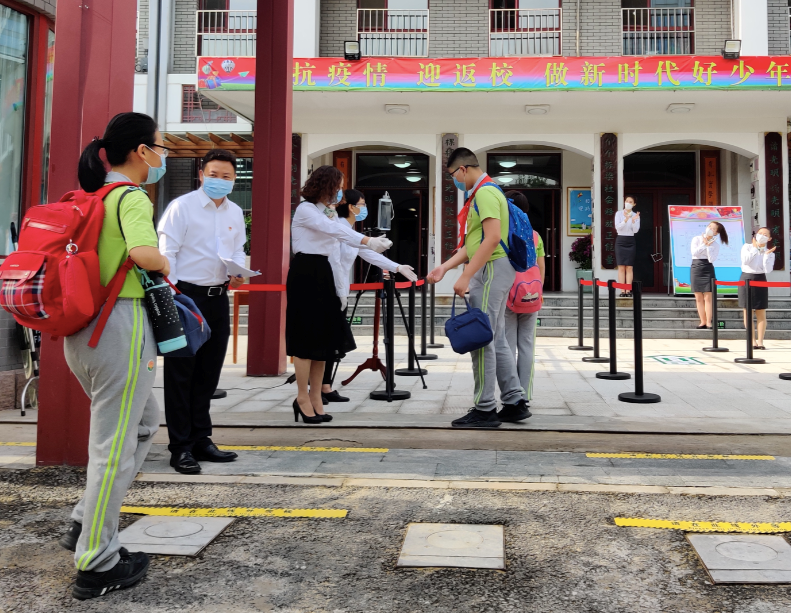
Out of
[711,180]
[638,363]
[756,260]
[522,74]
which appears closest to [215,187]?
[638,363]

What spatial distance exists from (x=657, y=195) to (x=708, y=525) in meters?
15.4

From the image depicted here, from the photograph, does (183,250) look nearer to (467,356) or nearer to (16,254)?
(16,254)

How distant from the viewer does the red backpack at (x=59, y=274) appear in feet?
7.41

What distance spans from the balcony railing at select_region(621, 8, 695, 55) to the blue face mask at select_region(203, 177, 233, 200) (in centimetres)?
1489

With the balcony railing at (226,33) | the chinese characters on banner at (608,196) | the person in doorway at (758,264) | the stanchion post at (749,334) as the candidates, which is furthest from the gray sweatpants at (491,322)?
the balcony railing at (226,33)

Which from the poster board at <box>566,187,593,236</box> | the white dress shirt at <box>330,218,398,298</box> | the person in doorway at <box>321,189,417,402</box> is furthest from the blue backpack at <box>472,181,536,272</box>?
the poster board at <box>566,187,593,236</box>

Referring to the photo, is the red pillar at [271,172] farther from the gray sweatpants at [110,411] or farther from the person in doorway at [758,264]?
the person in doorway at [758,264]

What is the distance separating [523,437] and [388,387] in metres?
1.64

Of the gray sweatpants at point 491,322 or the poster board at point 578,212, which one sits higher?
the poster board at point 578,212

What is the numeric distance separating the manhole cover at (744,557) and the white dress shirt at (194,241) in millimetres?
2696

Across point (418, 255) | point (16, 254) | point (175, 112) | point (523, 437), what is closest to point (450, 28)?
point (418, 255)

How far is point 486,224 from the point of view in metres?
4.64

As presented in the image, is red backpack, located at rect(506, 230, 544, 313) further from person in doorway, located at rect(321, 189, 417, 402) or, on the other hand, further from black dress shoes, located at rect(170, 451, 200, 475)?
black dress shoes, located at rect(170, 451, 200, 475)

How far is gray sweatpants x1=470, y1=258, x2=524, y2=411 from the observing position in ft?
15.6
